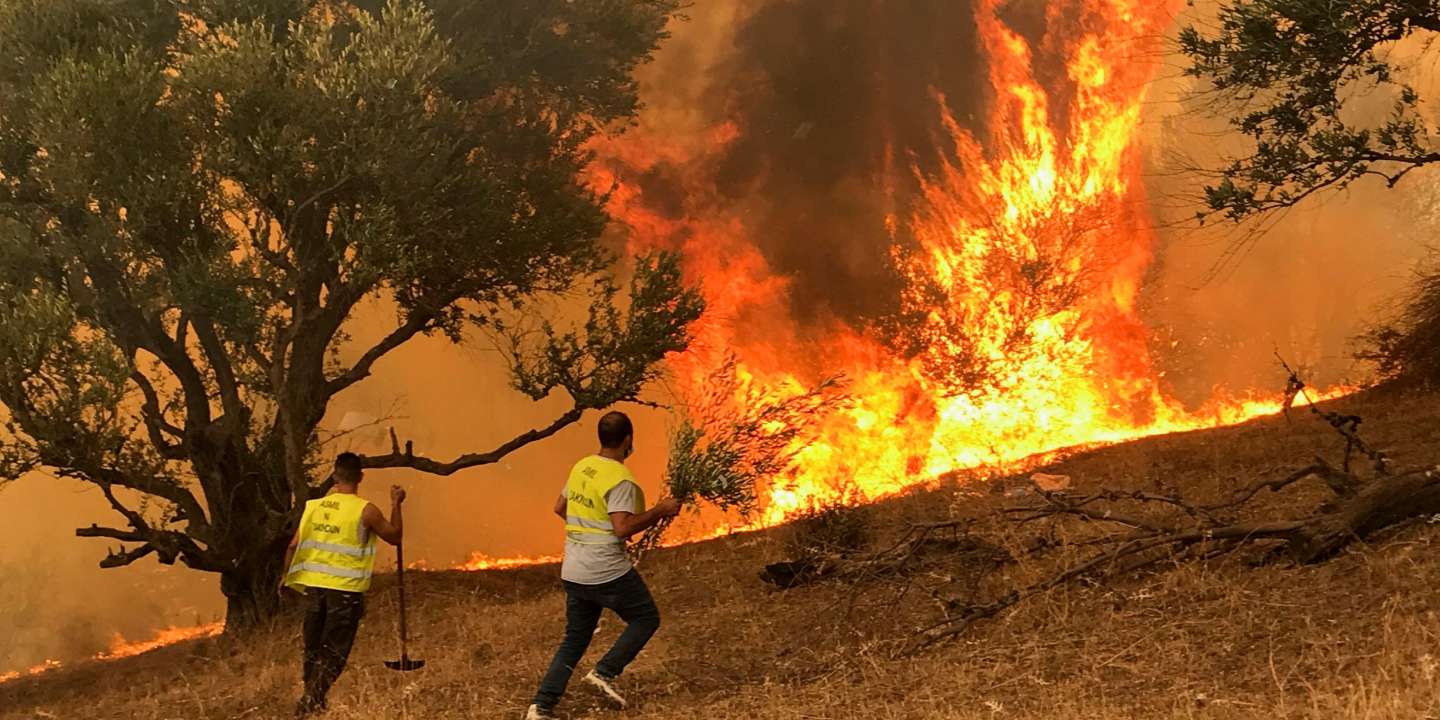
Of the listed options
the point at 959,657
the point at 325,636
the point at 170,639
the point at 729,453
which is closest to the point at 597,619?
the point at 325,636

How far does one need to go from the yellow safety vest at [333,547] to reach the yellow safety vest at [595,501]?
221cm

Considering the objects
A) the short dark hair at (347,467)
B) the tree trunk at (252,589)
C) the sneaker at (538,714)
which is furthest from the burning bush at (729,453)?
the tree trunk at (252,589)

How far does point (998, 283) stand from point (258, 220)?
1685cm

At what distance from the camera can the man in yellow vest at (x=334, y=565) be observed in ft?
28.3

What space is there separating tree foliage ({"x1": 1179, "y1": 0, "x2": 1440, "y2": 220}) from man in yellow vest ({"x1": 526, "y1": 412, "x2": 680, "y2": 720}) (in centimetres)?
723

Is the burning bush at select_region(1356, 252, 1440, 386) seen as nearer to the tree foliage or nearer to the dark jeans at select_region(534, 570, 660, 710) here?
the tree foliage

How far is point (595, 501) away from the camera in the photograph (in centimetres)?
743

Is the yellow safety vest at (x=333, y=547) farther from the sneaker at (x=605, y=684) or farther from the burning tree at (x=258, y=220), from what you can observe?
the burning tree at (x=258, y=220)

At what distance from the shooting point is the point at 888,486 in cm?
2273

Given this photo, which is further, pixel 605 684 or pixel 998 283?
pixel 998 283

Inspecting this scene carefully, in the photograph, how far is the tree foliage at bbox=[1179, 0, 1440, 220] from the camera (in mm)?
9992

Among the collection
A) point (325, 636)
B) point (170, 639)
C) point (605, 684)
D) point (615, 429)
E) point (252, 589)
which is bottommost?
point (605, 684)

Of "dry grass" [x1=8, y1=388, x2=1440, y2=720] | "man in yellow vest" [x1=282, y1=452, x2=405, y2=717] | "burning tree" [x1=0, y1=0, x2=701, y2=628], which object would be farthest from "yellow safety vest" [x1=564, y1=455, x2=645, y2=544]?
"burning tree" [x1=0, y1=0, x2=701, y2=628]

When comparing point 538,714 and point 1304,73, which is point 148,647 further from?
point 1304,73
